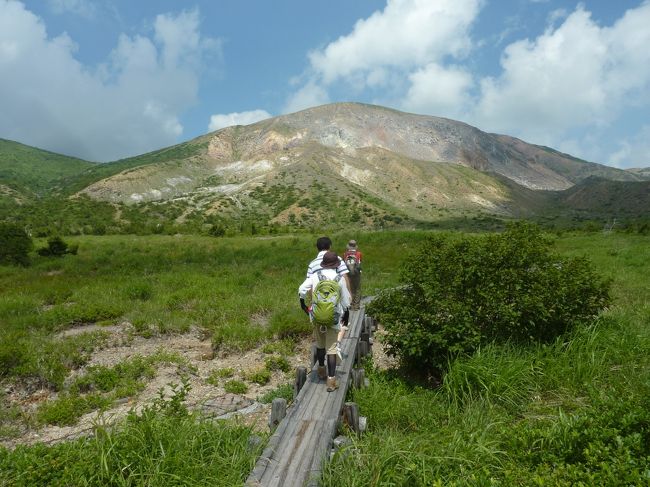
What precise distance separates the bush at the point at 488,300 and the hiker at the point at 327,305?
1.65 metres

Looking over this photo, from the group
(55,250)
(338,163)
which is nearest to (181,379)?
(55,250)

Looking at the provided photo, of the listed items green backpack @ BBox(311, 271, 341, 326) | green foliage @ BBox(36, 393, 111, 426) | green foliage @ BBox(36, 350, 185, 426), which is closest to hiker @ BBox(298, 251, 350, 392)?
green backpack @ BBox(311, 271, 341, 326)

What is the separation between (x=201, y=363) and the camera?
10398 mm

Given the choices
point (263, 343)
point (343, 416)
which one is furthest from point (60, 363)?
point (343, 416)

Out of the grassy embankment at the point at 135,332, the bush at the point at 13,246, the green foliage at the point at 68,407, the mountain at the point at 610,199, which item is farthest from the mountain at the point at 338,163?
the green foliage at the point at 68,407

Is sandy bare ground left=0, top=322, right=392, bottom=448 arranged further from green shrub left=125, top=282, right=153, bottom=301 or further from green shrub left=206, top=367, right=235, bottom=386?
green shrub left=125, top=282, right=153, bottom=301

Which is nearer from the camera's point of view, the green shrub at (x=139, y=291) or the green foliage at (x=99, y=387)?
the green foliage at (x=99, y=387)

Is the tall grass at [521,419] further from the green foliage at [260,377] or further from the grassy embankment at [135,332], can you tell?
the green foliage at [260,377]

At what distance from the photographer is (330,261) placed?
6.53 metres

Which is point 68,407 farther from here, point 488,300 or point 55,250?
point 55,250

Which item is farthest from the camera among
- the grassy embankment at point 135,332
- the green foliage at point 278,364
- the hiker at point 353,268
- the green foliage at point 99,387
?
the hiker at point 353,268

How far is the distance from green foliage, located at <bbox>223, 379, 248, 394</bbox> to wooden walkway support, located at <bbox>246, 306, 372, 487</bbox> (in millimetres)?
2589

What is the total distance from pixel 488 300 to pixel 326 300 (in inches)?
131

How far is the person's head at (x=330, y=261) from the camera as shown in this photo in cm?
650
